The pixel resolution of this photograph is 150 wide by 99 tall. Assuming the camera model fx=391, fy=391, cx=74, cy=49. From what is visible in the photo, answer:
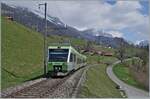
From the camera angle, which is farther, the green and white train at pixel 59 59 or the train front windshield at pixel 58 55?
the train front windshield at pixel 58 55

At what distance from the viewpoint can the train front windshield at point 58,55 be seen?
36656mm

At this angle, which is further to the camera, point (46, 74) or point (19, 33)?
point (19, 33)

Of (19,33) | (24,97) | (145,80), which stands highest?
(19,33)

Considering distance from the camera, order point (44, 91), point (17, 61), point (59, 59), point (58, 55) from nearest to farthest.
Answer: point (44, 91) → point (59, 59) → point (58, 55) → point (17, 61)

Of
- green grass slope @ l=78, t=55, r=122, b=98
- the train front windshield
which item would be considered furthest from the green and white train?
green grass slope @ l=78, t=55, r=122, b=98

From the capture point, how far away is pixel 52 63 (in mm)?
36500

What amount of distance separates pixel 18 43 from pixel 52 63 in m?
32.7

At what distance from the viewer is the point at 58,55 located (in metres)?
36.9

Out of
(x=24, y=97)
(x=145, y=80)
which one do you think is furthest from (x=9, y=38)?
(x=145, y=80)

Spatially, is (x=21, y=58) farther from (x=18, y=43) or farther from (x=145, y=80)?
(x=145, y=80)

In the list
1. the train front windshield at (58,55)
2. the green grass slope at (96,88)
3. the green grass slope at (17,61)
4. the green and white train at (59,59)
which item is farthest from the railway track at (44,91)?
the green grass slope at (17,61)

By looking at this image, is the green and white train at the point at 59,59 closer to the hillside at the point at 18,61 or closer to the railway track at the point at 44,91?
the hillside at the point at 18,61

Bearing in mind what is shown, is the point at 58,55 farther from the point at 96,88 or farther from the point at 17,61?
the point at 17,61

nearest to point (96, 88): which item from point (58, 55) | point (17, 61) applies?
point (58, 55)
